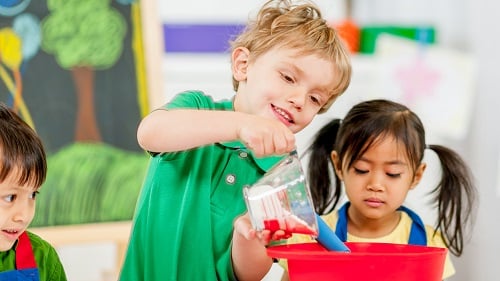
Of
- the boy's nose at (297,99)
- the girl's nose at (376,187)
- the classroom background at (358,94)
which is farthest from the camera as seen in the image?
the classroom background at (358,94)

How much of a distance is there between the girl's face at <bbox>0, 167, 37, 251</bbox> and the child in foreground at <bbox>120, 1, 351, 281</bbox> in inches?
5.9

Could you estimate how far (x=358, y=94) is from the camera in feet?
6.48

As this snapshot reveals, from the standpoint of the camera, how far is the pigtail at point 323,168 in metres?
1.34

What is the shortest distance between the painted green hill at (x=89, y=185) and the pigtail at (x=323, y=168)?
1.77 ft

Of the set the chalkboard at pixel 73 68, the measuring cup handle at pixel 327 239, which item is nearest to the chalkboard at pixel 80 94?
the chalkboard at pixel 73 68

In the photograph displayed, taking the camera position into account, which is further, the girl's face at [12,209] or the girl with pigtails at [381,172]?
the girl with pigtails at [381,172]

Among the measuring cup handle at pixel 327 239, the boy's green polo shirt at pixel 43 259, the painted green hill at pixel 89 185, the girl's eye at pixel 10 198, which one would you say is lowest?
the painted green hill at pixel 89 185

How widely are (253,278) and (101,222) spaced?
71 centimetres

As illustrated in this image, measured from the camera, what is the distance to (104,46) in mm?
1797

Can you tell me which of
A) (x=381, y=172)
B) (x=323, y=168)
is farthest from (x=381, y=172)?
(x=323, y=168)

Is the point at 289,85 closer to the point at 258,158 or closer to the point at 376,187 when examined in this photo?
the point at 258,158

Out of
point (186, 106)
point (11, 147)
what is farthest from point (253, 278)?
point (11, 147)

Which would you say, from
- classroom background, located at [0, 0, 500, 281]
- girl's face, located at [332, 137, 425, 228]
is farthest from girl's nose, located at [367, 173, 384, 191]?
classroom background, located at [0, 0, 500, 281]

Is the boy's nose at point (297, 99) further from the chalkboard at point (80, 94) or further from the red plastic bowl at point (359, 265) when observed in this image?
the chalkboard at point (80, 94)
